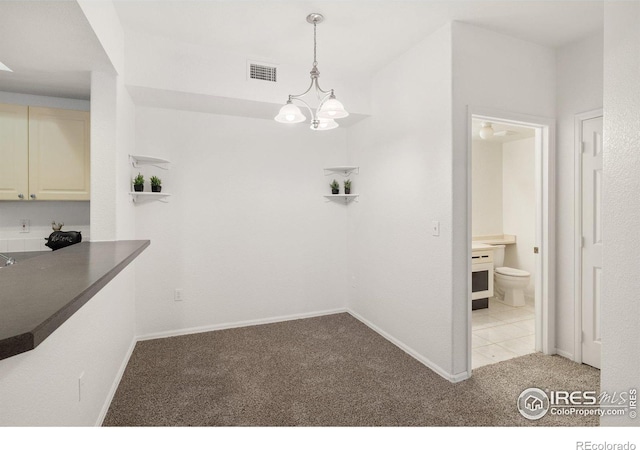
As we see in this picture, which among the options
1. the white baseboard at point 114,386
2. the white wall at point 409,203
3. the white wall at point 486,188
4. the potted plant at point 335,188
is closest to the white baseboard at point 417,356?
the white wall at point 409,203

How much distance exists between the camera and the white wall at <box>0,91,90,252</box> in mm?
2998

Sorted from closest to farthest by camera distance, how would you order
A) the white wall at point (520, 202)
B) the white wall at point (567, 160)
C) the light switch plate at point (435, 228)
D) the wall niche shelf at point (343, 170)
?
the light switch plate at point (435, 228), the white wall at point (567, 160), the wall niche shelf at point (343, 170), the white wall at point (520, 202)

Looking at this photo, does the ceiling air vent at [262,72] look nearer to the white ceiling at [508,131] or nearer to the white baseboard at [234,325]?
the white baseboard at [234,325]

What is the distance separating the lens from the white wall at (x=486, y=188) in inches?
201

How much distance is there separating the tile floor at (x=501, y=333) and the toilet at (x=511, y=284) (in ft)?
0.32

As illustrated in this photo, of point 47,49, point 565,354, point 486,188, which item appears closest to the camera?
point 47,49

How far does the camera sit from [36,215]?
3113 millimetres

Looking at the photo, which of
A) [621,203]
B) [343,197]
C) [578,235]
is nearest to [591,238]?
[578,235]

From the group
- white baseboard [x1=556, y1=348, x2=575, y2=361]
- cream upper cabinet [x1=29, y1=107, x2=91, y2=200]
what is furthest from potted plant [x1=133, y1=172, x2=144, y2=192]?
white baseboard [x1=556, y1=348, x2=575, y2=361]

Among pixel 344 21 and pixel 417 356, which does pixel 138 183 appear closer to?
pixel 344 21

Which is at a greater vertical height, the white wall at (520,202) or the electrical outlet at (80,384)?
the white wall at (520,202)

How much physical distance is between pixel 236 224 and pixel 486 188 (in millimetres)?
3877

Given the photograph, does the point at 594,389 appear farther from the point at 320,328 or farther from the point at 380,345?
the point at 320,328
